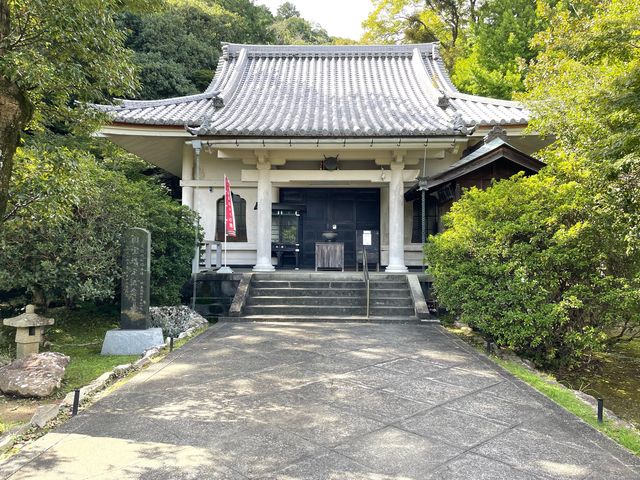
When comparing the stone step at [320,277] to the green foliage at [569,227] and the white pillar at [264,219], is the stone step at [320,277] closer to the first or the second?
the white pillar at [264,219]

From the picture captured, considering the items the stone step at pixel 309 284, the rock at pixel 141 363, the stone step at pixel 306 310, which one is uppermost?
the stone step at pixel 309 284

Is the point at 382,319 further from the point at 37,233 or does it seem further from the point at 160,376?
the point at 37,233

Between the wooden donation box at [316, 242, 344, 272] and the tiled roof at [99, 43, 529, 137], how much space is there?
3.02 meters

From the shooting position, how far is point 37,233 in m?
7.32

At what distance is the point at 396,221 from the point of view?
36.5 ft

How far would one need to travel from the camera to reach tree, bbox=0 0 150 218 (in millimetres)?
3982

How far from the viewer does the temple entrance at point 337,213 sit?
1370 centimetres

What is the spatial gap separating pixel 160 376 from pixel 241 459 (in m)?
2.51

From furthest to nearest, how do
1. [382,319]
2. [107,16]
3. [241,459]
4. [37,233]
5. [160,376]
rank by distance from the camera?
[382,319] < [37,233] < [160,376] < [107,16] < [241,459]

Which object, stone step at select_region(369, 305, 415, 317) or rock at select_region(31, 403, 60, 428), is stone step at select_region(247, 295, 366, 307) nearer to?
stone step at select_region(369, 305, 415, 317)

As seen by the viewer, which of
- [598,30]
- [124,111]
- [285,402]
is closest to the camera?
[285,402]

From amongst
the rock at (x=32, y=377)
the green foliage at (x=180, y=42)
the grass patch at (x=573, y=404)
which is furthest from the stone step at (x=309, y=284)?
the green foliage at (x=180, y=42)

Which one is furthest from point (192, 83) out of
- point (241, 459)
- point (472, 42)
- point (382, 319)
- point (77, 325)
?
point (241, 459)

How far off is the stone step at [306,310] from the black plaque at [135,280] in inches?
97.5
